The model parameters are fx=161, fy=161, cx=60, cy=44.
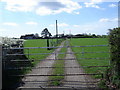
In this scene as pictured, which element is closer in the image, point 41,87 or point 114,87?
point 114,87

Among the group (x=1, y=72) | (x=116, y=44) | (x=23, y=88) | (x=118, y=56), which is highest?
(x=116, y=44)

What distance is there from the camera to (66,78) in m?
6.66

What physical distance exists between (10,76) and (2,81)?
66cm

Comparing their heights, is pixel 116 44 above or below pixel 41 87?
above

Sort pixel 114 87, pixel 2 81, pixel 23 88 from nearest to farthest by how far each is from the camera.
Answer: pixel 114 87 → pixel 23 88 → pixel 2 81

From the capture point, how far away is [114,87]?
534 cm

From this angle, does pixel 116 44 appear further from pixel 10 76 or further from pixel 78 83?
pixel 10 76

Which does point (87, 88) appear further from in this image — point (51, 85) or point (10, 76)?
point (10, 76)

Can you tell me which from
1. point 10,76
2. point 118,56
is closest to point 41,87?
point 10,76

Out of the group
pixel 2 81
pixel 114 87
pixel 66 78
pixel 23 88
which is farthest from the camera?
pixel 66 78

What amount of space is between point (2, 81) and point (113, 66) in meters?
4.18

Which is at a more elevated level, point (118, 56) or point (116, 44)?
point (116, 44)

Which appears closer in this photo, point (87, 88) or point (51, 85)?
point (87, 88)

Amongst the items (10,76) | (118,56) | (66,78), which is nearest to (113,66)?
(118,56)
